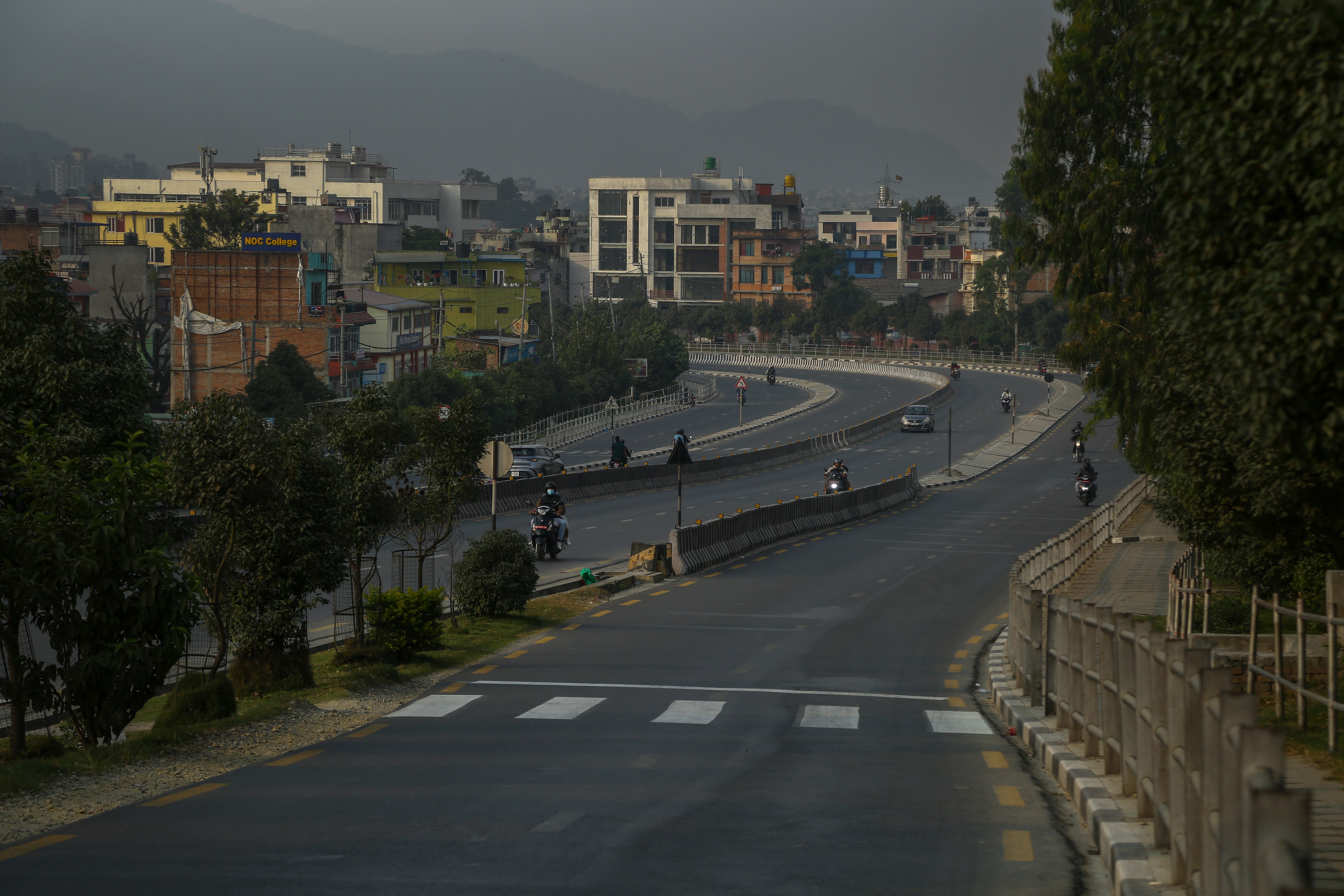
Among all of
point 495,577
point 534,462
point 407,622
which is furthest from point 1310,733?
point 534,462

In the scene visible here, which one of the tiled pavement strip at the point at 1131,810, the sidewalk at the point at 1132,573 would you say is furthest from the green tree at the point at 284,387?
the tiled pavement strip at the point at 1131,810

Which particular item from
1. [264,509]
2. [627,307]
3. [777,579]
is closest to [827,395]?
[627,307]

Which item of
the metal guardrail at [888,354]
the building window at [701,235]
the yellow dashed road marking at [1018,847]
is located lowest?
the yellow dashed road marking at [1018,847]

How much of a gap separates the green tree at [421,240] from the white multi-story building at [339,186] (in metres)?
33.4

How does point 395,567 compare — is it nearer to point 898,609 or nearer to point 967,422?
point 898,609

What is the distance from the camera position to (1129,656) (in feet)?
32.2

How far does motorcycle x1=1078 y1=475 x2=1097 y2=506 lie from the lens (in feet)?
179

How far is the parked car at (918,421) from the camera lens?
86.2 m

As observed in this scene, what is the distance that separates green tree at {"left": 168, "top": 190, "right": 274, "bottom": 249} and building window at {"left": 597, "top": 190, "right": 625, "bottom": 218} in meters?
84.7

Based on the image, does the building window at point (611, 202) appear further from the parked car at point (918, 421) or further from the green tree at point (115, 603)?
the green tree at point (115, 603)

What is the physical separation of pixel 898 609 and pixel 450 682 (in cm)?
1234

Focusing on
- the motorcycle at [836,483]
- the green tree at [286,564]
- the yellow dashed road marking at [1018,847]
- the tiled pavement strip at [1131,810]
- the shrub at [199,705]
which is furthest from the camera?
the motorcycle at [836,483]

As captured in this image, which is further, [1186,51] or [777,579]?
[777,579]

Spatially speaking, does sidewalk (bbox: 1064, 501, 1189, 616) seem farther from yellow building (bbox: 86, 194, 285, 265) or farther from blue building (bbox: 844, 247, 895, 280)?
blue building (bbox: 844, 247, 895, 280)
